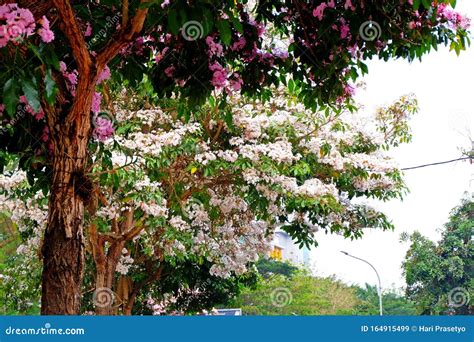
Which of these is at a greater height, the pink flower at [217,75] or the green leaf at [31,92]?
the pink flower at [217,75]

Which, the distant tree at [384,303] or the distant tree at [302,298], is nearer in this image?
the distant tree at [302,298]

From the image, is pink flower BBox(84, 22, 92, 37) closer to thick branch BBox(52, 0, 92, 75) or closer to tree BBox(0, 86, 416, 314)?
thick branch BBox(52, 0, 92, 75)

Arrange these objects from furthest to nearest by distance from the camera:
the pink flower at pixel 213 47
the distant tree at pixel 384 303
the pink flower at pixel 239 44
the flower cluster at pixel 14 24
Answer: the distant tree at pixel 384 303 → the pink flower at pixel 239 44 → the pink flower at pixel 213 47 → the flower cluster at pixel 14 24

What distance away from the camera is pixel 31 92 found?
2232 millimetres

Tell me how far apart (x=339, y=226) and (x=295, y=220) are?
2.13 feet

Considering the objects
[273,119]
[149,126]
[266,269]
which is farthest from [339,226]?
[266,269]
